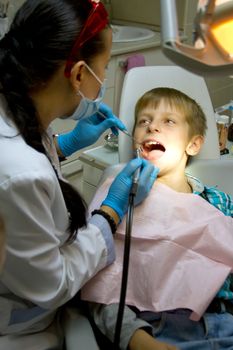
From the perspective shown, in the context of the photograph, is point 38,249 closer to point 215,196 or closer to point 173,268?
point 173,268

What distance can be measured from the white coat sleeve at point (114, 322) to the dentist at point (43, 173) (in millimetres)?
101

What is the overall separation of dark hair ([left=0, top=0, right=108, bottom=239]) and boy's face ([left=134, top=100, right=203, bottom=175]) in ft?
1.77

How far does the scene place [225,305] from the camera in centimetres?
123

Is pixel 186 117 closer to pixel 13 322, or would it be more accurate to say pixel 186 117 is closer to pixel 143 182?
pixel 143 182

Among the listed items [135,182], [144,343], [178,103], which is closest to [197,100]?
[178,103]

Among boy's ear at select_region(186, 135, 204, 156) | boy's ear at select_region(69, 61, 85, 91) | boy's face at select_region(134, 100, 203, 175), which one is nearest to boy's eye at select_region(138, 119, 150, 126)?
boy's face at select_region(134, 100, 203, 175)

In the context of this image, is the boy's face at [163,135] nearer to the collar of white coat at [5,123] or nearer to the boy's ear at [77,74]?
the boy's ear at [77,74]

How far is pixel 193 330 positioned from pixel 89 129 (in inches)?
30.5

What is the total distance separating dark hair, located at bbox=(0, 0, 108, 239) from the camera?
956 mm

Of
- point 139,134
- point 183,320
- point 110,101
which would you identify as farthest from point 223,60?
point 110,101

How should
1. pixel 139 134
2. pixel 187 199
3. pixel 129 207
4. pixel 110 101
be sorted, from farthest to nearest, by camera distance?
pixel 110 101, pixel 139 134, pixel 187 199, pixel 129 207

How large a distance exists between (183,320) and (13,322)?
0.45 meters

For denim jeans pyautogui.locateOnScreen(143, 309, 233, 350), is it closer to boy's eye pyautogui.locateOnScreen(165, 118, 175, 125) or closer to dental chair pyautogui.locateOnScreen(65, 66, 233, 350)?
dental chair pyautogui.locateOnScreen(65, 66, 233, 350)

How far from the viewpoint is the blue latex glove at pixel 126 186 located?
124cm
